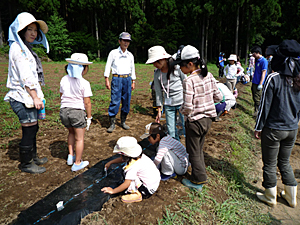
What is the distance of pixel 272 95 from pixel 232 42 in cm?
3317

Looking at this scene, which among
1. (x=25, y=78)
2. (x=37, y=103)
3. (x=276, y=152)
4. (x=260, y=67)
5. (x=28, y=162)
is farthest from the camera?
(x=260, y=67)

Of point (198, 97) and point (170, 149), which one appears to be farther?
point (170, 149)

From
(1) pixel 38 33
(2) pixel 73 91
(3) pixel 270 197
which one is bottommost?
(3) pixel 270 197

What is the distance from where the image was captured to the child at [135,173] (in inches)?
96.7

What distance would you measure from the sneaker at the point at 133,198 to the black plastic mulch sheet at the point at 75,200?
228 mm

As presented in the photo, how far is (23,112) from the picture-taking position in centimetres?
293

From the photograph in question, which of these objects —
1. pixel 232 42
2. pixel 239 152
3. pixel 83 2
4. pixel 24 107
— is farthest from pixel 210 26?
pixel 24 107

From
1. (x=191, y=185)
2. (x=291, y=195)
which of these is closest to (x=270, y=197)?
(x=291, y=195)

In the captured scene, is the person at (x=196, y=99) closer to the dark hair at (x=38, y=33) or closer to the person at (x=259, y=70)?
the dark hair at (x=38, y=33)

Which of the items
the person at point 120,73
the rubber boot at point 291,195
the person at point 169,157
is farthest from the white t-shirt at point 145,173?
the person at point 120,73

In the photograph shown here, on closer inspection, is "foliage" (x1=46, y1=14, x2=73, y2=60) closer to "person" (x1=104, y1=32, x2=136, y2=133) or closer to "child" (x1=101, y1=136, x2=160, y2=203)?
"person" (x1=104, y1=32, x2=136, y2=133)

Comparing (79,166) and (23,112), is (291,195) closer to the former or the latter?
(79,166)

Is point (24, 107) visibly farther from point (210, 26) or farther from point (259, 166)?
point (210, 26)

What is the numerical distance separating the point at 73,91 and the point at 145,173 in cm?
155
